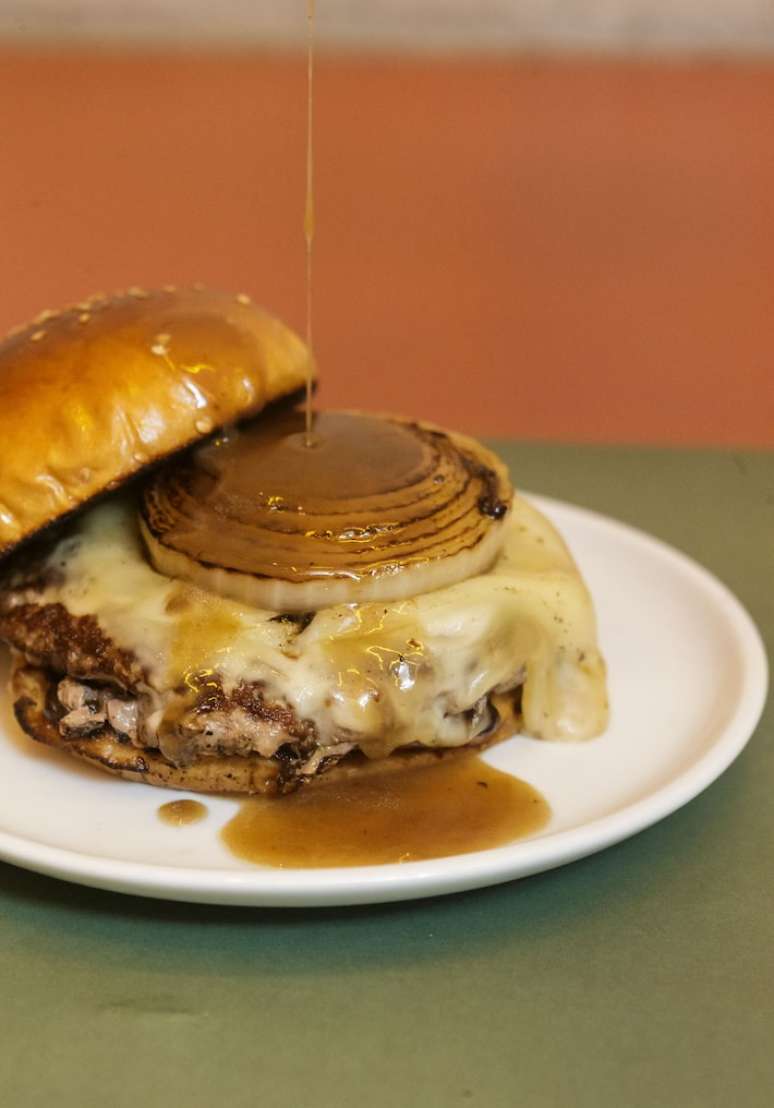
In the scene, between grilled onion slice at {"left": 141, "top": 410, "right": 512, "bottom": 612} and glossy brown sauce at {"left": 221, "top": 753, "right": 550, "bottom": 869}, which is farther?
grilled onion slice at {"left": 141, "top": 410, "right": 512, "bottom": 612}

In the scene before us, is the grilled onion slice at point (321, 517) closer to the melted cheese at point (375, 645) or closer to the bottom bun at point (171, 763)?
the melted cheese at point (375, 645)

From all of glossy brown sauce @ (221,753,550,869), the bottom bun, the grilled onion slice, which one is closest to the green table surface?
glossy brown sauce @ (221,753,550,869)

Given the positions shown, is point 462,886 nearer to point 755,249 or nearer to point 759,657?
point 759,657

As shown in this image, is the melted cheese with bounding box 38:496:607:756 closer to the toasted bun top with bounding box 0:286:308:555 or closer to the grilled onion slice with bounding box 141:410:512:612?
the grilled onion slice with bounding box 141:410:512:612

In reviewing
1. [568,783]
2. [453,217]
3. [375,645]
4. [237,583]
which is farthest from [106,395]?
[453,217]

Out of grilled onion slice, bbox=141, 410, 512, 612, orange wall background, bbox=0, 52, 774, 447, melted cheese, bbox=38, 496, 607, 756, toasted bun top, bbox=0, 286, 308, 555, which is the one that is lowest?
orange wall background, bbox=0, 52, 774, 447

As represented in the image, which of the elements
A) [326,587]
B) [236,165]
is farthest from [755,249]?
[326,587]

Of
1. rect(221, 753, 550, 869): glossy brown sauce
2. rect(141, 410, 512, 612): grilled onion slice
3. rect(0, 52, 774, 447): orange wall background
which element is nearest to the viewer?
rect(221, 753, 550, 869): glossy brown sauce
